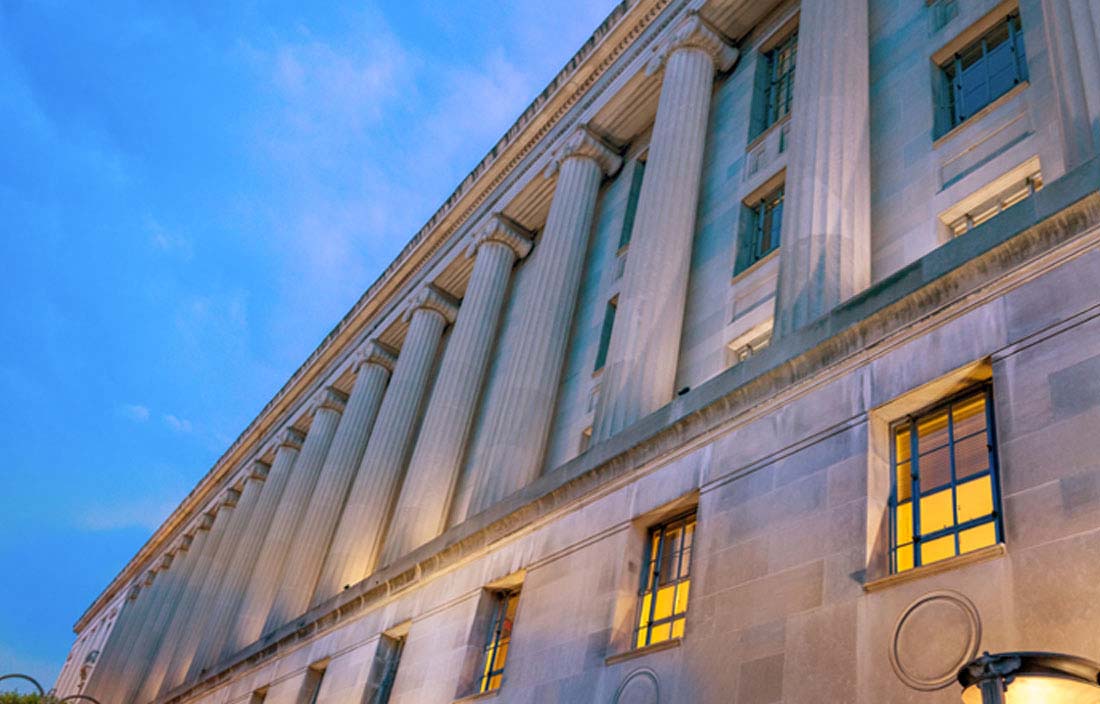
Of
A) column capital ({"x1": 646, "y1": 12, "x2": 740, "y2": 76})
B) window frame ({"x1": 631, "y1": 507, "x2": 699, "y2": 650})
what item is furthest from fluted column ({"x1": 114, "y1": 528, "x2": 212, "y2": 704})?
window frame ({"x1": 631, "y1": 507, "x2": 699, "y2": 650})

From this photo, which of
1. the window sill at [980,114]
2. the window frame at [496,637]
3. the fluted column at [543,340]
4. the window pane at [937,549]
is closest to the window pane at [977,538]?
the window pane at [937,549]

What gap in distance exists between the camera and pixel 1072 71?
1351 cm

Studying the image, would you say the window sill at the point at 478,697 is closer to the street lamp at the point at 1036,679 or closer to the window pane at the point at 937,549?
the window pane at the point at 937,549

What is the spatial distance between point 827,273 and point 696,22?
44.5 feet

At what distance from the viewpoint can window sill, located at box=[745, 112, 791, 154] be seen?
76.2ft

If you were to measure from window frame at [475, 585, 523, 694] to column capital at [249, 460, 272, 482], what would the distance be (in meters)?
35.3

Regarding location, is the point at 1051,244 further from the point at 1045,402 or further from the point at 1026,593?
the point at 1026,593

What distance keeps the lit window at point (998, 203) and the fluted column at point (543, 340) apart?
11904 mm

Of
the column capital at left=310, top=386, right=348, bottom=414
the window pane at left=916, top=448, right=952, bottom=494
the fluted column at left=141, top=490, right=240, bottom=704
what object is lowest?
the window pane at left=916, top=448, right=952, bottom=494

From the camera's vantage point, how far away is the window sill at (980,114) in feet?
55.0

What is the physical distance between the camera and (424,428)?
3011 cm

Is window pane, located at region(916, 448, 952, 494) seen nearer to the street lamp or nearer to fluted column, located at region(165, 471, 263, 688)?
the street lamp

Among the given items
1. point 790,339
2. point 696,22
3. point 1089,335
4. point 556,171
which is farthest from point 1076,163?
point 556,171

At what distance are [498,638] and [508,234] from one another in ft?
60.5
